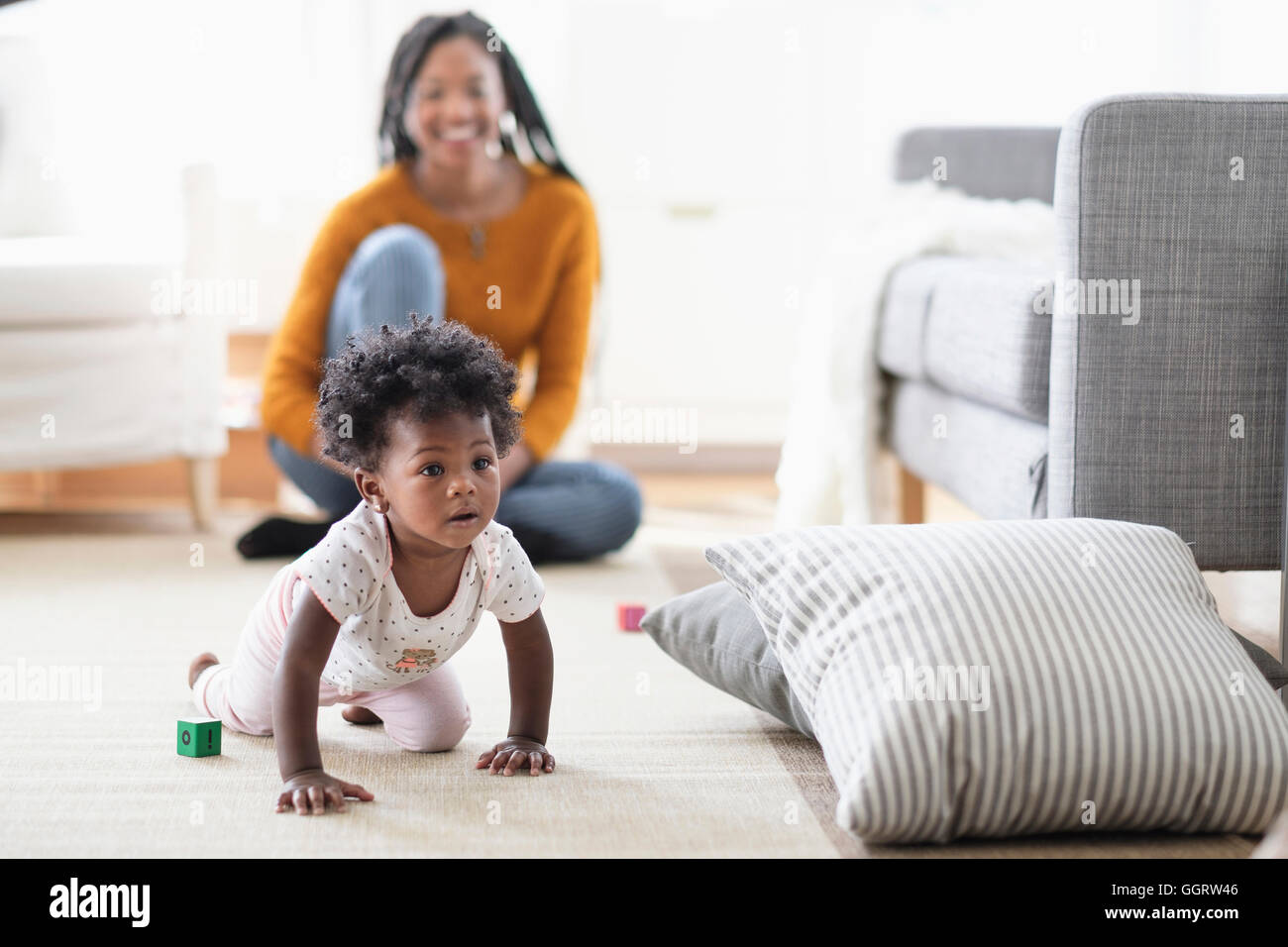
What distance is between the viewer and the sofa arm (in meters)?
1.26

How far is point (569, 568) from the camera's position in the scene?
2.12 metres

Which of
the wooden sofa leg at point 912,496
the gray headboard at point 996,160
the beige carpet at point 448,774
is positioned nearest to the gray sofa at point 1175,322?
the beige carpet at point 448,774

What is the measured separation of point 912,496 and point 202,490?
1.17m

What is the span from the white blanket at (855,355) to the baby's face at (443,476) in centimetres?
100

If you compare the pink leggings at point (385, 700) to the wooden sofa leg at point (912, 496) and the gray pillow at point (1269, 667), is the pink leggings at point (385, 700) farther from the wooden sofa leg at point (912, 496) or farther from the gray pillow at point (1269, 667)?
the wooden sofa leg at point (912, 496)

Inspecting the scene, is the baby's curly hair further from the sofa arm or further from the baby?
the sofa arm

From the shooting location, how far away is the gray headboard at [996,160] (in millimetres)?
2443

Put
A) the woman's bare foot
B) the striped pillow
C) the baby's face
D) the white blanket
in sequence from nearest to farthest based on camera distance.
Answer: the striped pillow → the baby's face → the woman's bare foot → the white blanket

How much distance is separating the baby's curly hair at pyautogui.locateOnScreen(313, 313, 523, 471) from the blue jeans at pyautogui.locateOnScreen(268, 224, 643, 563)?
0.91 meters

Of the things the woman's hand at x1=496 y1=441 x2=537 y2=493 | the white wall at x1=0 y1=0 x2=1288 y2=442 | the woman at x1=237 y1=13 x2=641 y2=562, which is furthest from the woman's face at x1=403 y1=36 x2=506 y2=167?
the white wall at x1=0 y1=0 x2=1288 y2=442
